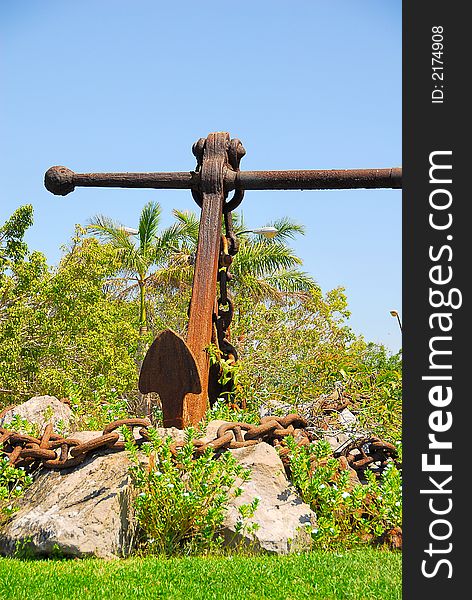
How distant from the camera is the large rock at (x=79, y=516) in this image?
11.5 feet

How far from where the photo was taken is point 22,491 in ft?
12.9

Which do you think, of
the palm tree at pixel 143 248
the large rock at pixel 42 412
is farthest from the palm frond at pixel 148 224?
the large rock at pixel 42 412

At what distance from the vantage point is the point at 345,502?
12.7 feet

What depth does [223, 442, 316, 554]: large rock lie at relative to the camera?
3637 millimetres

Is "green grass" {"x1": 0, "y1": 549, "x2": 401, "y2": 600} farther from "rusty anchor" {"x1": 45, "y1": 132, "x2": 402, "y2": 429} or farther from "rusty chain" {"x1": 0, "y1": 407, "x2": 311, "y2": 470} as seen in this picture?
"rusty anchor" {"x1": 45, "y1": 132, "x2": 402, "y2": 429}

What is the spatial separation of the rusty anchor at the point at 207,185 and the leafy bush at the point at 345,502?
86cm

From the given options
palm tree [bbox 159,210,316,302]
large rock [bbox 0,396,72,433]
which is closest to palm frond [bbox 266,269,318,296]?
palm tree [bbox 159,210,316,302]

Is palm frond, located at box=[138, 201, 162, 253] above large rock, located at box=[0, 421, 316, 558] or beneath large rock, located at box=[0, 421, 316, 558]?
above

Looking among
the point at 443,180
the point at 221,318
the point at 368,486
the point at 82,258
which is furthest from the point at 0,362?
the point at 443,180

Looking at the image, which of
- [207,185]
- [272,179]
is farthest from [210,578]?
[272,179]

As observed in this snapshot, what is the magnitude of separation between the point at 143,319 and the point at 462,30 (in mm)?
18360

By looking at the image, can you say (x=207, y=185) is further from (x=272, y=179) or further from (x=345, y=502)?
(x=345, y=502)

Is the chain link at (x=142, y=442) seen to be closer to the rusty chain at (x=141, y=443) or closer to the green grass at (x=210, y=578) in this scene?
the rusty chain at (x=141, y=443)

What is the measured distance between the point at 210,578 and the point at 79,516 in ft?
2.60
